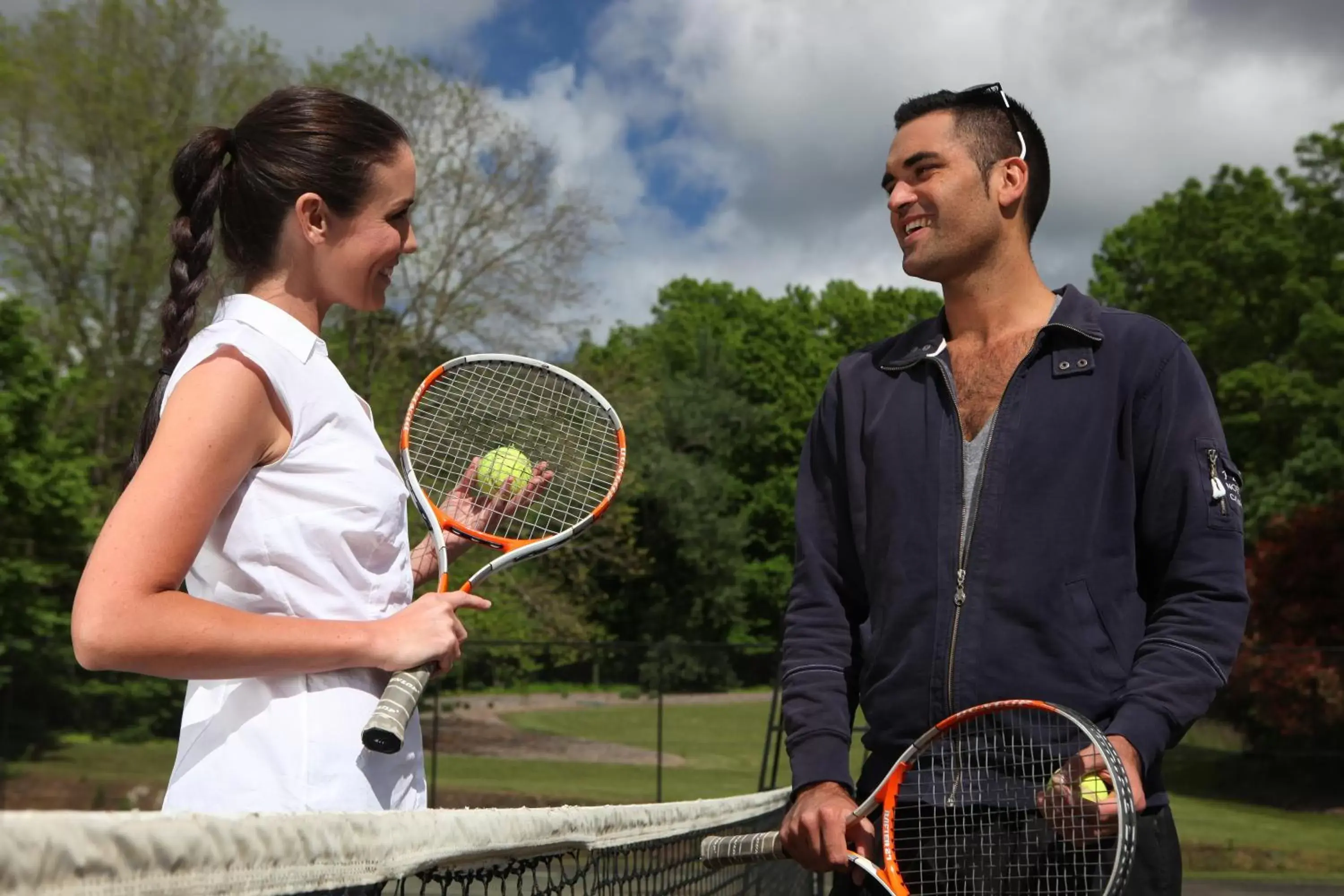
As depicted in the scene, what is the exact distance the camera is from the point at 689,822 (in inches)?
128

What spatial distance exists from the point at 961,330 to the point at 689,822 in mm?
1240

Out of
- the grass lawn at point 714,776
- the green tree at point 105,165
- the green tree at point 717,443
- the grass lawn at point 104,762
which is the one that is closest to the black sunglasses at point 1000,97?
the grass lawn at point 714,776

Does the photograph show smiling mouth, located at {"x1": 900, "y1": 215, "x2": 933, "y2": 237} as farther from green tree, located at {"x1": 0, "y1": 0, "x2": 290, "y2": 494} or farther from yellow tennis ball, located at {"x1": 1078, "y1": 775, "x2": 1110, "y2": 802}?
green tree, located at {"x1": 0, "y1": 0, "x2": 290, "y2": 494}

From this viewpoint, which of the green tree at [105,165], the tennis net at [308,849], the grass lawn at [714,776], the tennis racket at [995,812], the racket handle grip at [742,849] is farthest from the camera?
the green tree at [105,165]

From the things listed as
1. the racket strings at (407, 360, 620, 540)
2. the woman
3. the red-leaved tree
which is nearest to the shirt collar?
the woman

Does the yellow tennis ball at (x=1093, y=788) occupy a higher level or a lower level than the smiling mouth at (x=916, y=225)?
lower

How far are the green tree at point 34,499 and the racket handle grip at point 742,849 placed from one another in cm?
1610

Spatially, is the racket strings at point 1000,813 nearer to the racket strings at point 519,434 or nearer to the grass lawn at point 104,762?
the racket strings at point 519,434

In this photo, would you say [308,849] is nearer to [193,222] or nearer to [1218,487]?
[193,222]

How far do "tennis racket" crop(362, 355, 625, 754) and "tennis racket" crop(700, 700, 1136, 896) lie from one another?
2.87 feet

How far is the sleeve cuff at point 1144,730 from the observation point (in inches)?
90.1

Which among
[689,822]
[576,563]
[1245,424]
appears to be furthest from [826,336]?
[689,822]

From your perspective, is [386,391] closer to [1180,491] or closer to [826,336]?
[1180,491]

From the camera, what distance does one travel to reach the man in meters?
2.43
